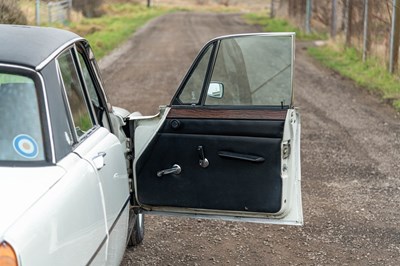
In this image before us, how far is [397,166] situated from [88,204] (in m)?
5.56

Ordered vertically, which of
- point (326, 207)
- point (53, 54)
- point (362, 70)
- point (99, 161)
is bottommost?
point (362, 70)

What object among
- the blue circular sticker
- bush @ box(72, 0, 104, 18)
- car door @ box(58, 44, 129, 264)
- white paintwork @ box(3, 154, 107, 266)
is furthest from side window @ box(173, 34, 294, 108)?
bush @ box(72, 0, 104, 18)

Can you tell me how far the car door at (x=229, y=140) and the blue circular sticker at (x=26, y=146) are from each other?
147 centimetres

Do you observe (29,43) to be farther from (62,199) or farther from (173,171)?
(173,171)

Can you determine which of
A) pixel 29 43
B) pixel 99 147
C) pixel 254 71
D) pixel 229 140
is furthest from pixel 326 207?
pixel 29 43

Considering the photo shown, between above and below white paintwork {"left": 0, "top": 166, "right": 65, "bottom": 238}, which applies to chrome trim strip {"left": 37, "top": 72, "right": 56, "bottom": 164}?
above

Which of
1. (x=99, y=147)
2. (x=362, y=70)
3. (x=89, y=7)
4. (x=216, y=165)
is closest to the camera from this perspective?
(x=99, y=147)

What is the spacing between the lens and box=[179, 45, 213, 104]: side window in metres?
4.66

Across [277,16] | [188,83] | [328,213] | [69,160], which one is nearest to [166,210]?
[188,83]

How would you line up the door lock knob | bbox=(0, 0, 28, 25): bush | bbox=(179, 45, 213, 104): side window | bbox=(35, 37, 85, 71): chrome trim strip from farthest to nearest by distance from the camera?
bbox=(0, 0, 28, 25): bush
bbox=(179, 45, 213, 104): side window
the door lock knob
bbox=(35, 37, 85, 71): chrome trim strip

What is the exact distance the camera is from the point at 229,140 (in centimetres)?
450

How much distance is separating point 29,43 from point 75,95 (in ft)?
1.33

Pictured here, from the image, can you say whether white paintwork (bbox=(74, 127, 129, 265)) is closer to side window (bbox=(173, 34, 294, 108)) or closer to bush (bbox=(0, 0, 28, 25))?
side window (bbox=(173, 34, 294, 108))

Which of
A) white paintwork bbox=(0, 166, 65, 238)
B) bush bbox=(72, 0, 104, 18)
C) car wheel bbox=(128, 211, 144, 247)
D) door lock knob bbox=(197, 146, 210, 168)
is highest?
white paintwork bbox=(0, 166, 65, 238)
